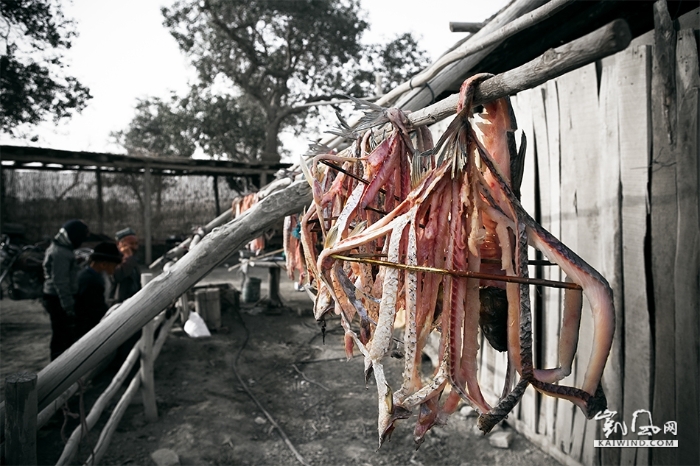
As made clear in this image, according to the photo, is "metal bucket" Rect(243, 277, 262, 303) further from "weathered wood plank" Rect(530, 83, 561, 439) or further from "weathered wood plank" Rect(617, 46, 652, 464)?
"weathered wood plank" Rect(617, 46, 652, 464)

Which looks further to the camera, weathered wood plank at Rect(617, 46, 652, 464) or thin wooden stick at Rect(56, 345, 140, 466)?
thin wooden stick at Rect(56, 345, 140, 466)

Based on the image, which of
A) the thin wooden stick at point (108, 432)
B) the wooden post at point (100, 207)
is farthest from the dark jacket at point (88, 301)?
the wooden post at point (100, 207)

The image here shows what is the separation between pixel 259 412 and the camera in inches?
194

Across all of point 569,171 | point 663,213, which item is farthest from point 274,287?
point 663,213

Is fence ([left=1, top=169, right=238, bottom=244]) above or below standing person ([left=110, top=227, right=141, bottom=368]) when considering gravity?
above

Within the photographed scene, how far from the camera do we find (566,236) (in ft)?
10.7

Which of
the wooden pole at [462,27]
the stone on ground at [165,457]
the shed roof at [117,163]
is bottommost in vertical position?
the stone on ground at [165,457]

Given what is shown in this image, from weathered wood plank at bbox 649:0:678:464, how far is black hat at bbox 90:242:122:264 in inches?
233

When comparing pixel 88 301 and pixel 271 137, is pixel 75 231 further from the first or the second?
pixel 271 137

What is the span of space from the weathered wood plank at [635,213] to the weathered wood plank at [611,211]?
0.13 ft

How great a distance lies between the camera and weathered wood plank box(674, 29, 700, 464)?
234 cm

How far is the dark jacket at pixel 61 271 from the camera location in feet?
16.0

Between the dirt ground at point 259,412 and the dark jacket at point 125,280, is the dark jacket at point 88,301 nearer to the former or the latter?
the dark jacket at point 125,280

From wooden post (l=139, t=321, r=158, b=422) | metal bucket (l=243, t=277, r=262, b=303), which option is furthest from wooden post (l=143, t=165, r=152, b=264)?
wooden post (l=139, t=321, r=158, b=422)
